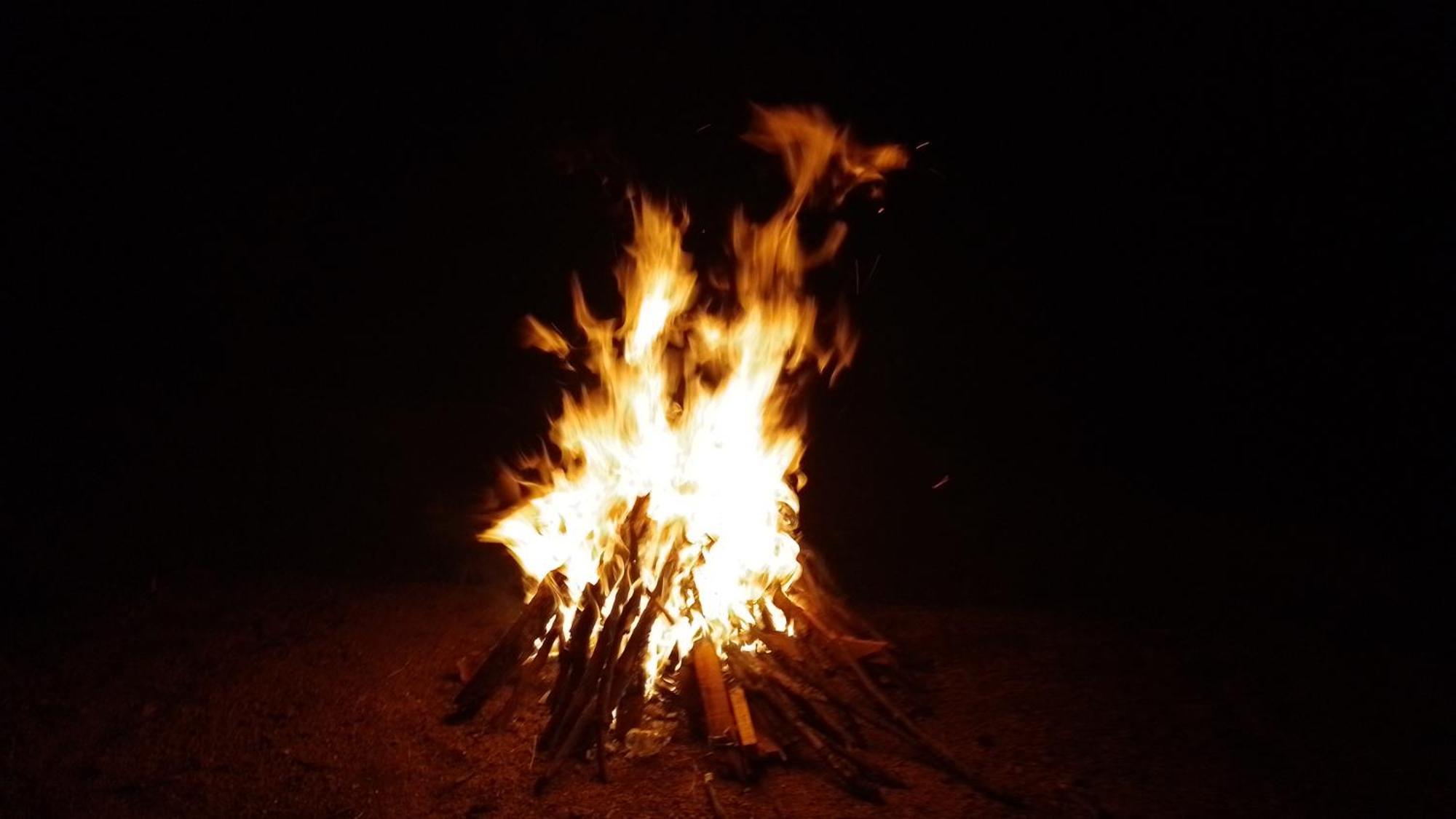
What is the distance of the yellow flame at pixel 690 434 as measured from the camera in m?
4.76

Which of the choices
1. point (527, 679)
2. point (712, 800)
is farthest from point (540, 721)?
point (712, 800)

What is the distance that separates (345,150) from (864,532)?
473cm

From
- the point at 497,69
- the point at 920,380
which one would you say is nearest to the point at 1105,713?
the point at 920,380

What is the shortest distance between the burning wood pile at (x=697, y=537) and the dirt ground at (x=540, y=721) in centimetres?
19

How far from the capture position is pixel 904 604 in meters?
5.74

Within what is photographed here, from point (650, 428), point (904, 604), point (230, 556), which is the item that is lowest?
point (904, 604)

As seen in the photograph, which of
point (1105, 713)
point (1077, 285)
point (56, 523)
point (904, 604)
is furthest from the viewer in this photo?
point (1077, 285)

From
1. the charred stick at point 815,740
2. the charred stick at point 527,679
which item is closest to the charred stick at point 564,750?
the charred stick at point 527,679

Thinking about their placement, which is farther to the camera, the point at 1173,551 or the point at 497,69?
the point at 497,69

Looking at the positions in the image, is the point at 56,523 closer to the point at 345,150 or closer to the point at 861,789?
the point at 345,150

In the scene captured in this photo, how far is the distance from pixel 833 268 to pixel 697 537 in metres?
4.12

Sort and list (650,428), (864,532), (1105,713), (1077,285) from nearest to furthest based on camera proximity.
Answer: (1105,713) < (650,428) < (864,532) < (1077,285)

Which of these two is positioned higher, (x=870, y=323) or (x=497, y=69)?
(x=497, y=69)

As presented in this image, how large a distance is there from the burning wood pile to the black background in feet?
5.24
